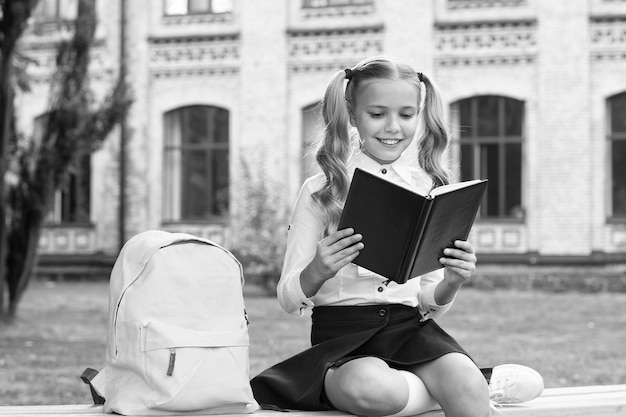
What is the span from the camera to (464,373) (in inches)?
130

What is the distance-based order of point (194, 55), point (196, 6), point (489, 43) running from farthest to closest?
1. point (196, 6)
2. point (194, 55)
3. point (489, 43)

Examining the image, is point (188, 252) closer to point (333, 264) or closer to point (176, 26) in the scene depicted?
point (333, 264)

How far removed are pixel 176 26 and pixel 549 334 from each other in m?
11.0

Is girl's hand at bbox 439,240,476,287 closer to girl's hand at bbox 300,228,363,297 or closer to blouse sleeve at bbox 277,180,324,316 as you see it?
girl's hand at bbox 300,228,363,297

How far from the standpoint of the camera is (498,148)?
17594 mm

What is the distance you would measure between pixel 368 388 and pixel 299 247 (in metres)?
0.57

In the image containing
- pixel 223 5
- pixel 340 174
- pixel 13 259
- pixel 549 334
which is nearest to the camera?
pixel 340 174

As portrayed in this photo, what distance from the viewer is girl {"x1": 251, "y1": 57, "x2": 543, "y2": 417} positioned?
333 cm

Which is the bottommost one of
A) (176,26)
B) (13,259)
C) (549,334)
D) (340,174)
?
(549,334)

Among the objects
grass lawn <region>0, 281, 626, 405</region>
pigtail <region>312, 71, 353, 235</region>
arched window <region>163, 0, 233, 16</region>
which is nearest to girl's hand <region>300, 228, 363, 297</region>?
pigtail <region>312, 71, 353, 235</region>

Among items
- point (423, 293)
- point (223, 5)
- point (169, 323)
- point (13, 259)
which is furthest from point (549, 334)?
point (223, 5)

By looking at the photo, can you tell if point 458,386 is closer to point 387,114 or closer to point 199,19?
point 387,114

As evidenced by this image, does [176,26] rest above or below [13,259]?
above

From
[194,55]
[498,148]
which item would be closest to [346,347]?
[498,148]
